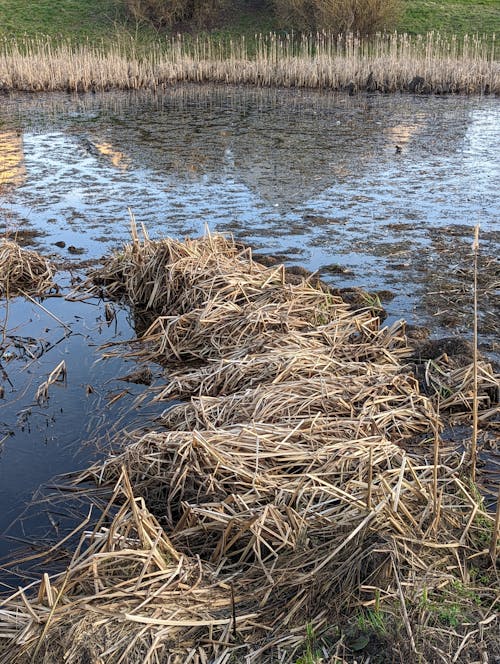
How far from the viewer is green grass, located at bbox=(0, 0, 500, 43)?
3053cm

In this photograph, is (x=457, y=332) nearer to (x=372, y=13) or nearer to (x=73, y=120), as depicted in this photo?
(x=73, y=120)

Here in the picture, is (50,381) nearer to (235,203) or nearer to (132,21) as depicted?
(235,203)

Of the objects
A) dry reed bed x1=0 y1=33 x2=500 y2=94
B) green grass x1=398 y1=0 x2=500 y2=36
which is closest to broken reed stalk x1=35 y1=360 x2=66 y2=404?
dry reed bed x1=0 y1=33 x2=500 y2=94

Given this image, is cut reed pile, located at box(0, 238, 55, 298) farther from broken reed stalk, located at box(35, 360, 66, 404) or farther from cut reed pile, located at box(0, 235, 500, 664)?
cut reed pile, located at box(0, 235, 500, 664)

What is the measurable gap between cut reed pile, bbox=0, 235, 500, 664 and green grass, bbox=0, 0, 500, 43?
2947cm

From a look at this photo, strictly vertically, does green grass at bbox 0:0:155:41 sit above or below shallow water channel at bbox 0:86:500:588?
above

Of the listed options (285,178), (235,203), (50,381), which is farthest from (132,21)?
(50,381)

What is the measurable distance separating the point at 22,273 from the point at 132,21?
30785 mm

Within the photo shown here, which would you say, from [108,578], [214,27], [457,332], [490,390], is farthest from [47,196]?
[214,27]

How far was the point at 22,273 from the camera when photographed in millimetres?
6660

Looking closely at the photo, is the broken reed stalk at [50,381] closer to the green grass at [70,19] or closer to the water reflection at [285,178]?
the water reflection at [285,178]

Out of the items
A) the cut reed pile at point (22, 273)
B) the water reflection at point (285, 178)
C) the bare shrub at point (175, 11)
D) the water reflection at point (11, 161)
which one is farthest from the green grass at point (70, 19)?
the cut reed pile at point (22, 273)

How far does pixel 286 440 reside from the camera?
3609 mm

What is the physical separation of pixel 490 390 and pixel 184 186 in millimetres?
6892
